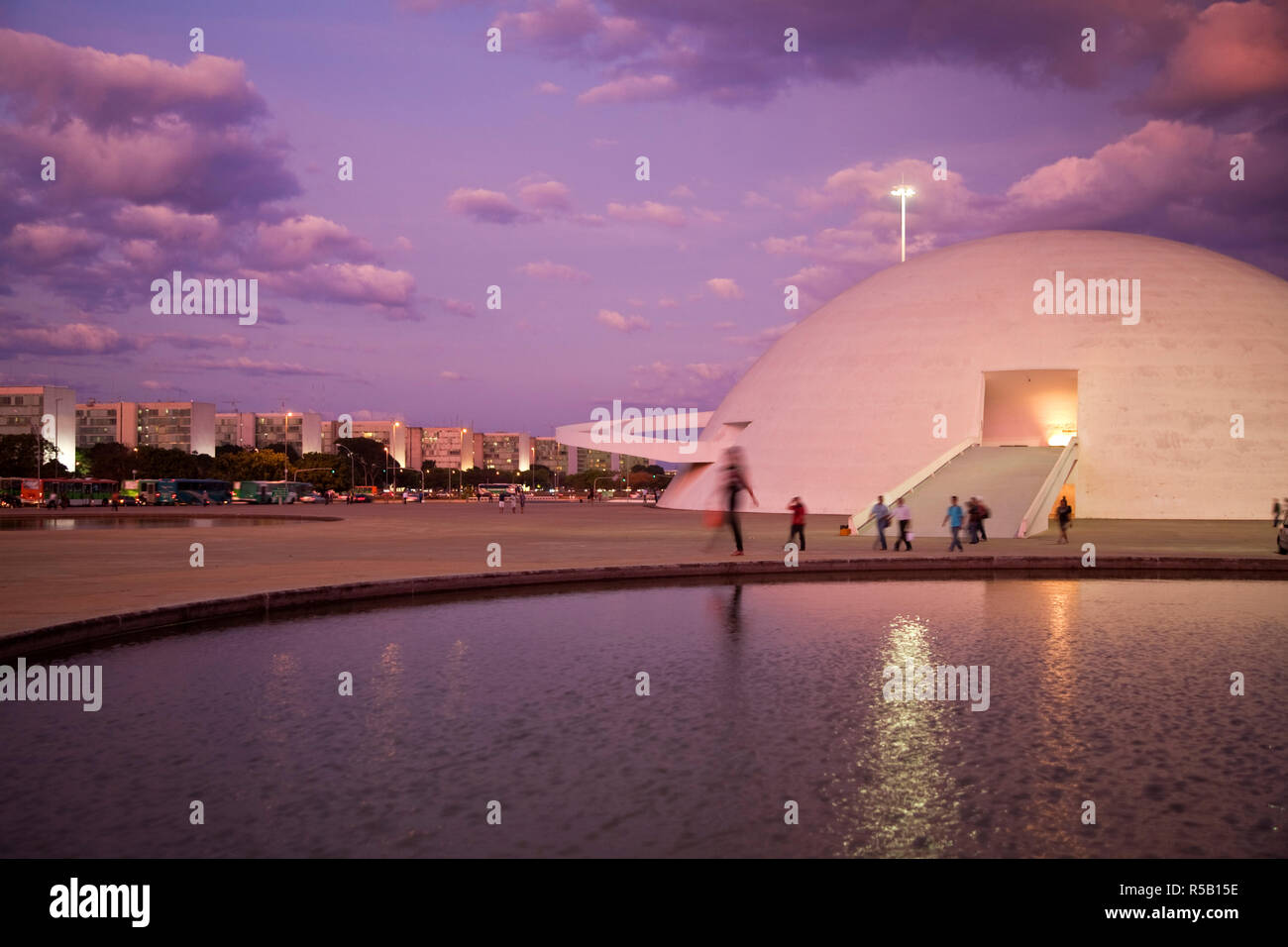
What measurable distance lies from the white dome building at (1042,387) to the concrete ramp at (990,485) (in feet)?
0.29

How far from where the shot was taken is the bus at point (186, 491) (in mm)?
74375

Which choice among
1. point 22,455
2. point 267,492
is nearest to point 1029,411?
point 267,492

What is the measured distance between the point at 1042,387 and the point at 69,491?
8103 cm

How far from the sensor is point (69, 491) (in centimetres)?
8444

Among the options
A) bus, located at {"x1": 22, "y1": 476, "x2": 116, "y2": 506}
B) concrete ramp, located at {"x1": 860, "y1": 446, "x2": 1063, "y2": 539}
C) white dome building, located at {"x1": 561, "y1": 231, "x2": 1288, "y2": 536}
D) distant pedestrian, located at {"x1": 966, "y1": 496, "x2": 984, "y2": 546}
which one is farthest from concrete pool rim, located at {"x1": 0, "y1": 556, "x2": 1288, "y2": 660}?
bus, located at {"x1": 22, "y1": 476, "x2": 116, "y2": 506}

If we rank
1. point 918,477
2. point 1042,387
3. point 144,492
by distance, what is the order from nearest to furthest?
point 918,477 < point 1042,387 < point 144,492

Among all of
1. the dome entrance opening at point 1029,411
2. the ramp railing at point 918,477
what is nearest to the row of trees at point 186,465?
the dome entrance opening at point 1029,411

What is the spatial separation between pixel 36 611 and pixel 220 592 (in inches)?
81.7

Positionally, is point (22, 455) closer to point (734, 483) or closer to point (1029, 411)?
point (1029, 411)

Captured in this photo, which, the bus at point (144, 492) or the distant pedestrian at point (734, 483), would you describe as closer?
the distant pedestrian at point (734, 483)

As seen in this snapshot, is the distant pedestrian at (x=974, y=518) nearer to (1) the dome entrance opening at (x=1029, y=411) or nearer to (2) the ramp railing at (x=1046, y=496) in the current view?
(2) the ramp railing at (x=1046, y=496)

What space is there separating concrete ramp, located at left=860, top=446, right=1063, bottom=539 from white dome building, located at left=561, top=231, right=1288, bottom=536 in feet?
0.29
